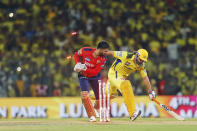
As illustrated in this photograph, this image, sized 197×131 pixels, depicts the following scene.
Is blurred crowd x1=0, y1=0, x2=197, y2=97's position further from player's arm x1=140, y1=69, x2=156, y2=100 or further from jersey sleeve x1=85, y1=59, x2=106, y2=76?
player's arm x1=140, y1=69, x2=156, y2=100

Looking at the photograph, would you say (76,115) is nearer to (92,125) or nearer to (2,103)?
(2,103)

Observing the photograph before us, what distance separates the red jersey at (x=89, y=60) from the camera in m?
14.6

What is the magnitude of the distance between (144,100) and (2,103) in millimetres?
4795

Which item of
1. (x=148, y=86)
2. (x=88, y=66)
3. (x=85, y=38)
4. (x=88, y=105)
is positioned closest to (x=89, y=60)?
(x=88, y=66)

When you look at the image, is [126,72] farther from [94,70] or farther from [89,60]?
[89,60]

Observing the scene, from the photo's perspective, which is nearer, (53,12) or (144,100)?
(144,100)

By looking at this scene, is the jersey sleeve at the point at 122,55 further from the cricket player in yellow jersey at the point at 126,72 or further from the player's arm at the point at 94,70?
the player's arm at the point at 94,70

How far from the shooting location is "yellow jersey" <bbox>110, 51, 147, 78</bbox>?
565 inches

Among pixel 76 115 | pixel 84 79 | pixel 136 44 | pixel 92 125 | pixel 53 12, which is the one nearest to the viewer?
pixel 92 125

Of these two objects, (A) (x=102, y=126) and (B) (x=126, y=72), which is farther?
(B) (x=126, y=72)

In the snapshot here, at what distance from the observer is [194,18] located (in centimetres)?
2381

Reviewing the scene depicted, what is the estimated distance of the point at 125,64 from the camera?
14500 mm

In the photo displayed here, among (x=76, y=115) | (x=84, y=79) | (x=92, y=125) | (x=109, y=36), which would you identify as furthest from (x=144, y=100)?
(x=92, y=125)

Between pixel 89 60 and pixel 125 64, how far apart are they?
94cm
